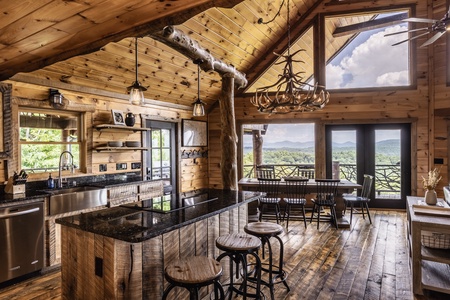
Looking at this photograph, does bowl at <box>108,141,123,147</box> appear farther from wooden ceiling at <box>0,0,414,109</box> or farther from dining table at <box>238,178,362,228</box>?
dining table at <box>238,178,362,228</box>

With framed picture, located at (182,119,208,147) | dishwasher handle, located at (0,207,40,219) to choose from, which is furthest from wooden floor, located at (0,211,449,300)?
framed picture, located at (182,119,208,147)

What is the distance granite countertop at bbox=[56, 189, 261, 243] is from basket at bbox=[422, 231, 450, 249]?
190 cm

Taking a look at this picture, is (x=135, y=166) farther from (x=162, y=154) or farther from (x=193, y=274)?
(x=193, y=274)

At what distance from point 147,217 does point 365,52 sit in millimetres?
6222

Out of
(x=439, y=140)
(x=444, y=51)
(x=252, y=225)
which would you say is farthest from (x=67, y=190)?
(x=444, y=51)

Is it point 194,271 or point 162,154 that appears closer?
point 194,271

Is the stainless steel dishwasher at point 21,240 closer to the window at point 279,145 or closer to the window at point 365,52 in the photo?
the window at point 365,52

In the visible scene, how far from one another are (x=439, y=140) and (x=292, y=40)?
3679mm

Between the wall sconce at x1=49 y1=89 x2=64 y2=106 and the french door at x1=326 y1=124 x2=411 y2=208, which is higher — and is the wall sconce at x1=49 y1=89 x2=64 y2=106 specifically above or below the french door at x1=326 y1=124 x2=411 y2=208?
above

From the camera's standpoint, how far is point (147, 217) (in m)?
2.14

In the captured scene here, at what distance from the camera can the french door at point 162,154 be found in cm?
551

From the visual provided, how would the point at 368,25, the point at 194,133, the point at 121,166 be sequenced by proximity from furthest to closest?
the point at 194,133
the point at 368,25
the point at 121,166

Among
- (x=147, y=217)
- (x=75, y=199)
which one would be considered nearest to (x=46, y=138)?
(x=75, y=199)

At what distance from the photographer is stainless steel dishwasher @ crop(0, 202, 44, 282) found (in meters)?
2.82
